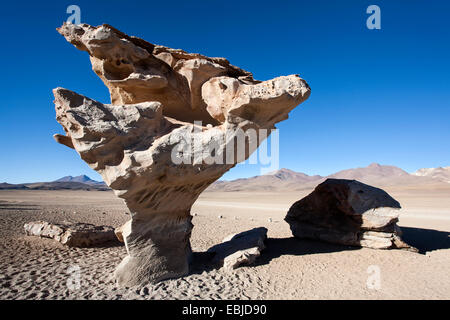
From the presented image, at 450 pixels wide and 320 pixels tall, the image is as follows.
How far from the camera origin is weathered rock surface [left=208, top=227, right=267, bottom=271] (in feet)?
23.1

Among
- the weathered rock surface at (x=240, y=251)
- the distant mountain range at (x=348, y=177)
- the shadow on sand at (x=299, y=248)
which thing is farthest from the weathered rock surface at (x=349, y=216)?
the distant mountain range at (x=348, y=177)

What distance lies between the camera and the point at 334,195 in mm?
9453

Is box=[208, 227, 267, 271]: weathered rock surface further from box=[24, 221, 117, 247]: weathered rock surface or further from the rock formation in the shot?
box=[24, 221, 117, 247]: weathered rock surface

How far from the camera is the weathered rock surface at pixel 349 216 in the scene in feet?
27.5

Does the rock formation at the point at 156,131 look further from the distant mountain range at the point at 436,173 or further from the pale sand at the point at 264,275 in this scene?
the distant mountain range at the point at 436,173

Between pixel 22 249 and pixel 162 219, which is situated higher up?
pixel 162 219

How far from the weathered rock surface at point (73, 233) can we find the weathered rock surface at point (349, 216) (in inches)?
293

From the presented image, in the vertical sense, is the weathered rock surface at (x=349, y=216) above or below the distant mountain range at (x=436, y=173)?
below

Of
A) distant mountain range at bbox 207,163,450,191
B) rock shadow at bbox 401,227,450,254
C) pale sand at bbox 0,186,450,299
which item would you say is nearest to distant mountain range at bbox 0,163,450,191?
distant mountain range at bbox 207,163,450,191

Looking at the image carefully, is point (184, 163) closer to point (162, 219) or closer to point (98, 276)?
point (162, 219)

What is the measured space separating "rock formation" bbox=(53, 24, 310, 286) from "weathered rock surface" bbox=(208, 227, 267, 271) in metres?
1.17
